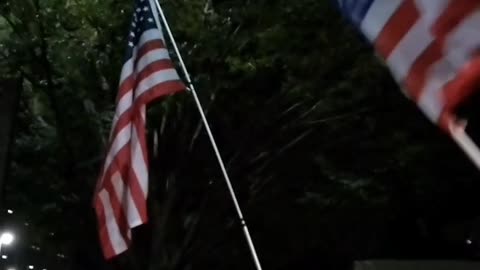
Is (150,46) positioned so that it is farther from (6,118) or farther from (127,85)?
(6,118)

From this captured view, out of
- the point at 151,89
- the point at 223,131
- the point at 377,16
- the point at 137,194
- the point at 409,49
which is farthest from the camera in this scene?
the point at 223,131

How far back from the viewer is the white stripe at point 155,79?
28.6 feet

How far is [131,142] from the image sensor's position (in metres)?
8.73

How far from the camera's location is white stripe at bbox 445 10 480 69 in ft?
14.3

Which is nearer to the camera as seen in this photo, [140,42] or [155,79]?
[155,79]

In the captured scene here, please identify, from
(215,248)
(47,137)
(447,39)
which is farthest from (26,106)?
(447,39)

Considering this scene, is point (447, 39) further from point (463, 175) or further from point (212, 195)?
point (463, 175)

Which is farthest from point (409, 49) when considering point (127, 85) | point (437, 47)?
point (127, 85)

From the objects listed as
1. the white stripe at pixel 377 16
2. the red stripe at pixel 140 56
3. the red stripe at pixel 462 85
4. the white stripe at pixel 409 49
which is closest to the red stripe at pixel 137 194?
the red stripe at pixel 140 56

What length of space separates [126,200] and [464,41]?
15.7 feet

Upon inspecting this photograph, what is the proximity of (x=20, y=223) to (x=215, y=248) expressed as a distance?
11.3 ft

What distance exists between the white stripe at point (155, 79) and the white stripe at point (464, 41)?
176 inches

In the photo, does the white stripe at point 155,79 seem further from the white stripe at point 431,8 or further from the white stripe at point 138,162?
the white stripe at point 431,8

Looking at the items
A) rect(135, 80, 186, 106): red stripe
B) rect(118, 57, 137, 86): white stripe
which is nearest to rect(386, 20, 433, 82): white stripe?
rect(135, 80, 186, 106): red stripe
